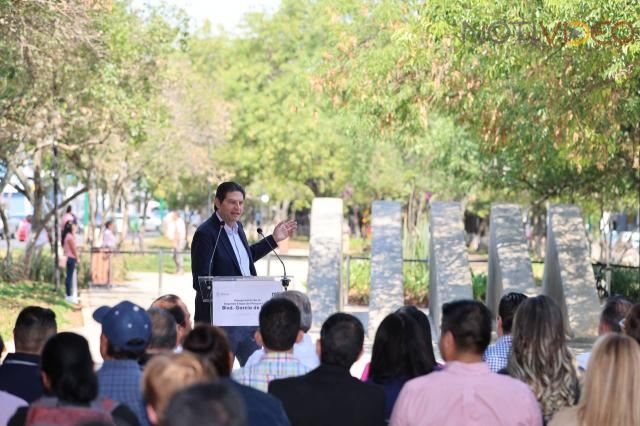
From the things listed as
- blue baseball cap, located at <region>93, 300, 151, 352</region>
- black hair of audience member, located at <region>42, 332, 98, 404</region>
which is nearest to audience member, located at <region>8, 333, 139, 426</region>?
black hair of audience member, located at <region>42, 332, 98, 404</region>

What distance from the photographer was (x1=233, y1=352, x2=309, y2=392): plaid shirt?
6.47m

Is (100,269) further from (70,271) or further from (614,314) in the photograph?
(614,314)

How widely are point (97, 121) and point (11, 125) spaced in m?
3.26

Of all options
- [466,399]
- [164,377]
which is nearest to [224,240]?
[466,399]

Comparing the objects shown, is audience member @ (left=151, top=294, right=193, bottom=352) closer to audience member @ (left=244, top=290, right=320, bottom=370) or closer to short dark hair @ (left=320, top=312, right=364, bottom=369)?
audience member @ (left=244, top=290, right=320, bottom=370)

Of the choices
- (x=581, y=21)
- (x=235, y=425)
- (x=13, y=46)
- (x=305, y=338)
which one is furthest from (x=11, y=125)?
(x=235, y=425)

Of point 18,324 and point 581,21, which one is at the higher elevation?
point 581,21

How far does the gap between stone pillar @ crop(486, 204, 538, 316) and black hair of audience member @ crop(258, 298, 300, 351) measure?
40.2ft

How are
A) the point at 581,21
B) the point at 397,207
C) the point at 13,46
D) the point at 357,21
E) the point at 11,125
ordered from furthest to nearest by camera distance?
the point at 357,21 → the point at 11,125 → the point at 397,207 → the point at 13,46 → the point at 581,21

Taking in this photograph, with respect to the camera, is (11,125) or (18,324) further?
(11,125)

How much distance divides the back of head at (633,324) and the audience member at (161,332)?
2.48 m

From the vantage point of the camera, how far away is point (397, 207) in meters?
20.5

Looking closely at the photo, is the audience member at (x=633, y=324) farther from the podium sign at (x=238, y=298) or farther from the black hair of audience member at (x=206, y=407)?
the black hair of audience member at (x=206, y=407)

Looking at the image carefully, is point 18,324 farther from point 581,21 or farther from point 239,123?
point 239,123
